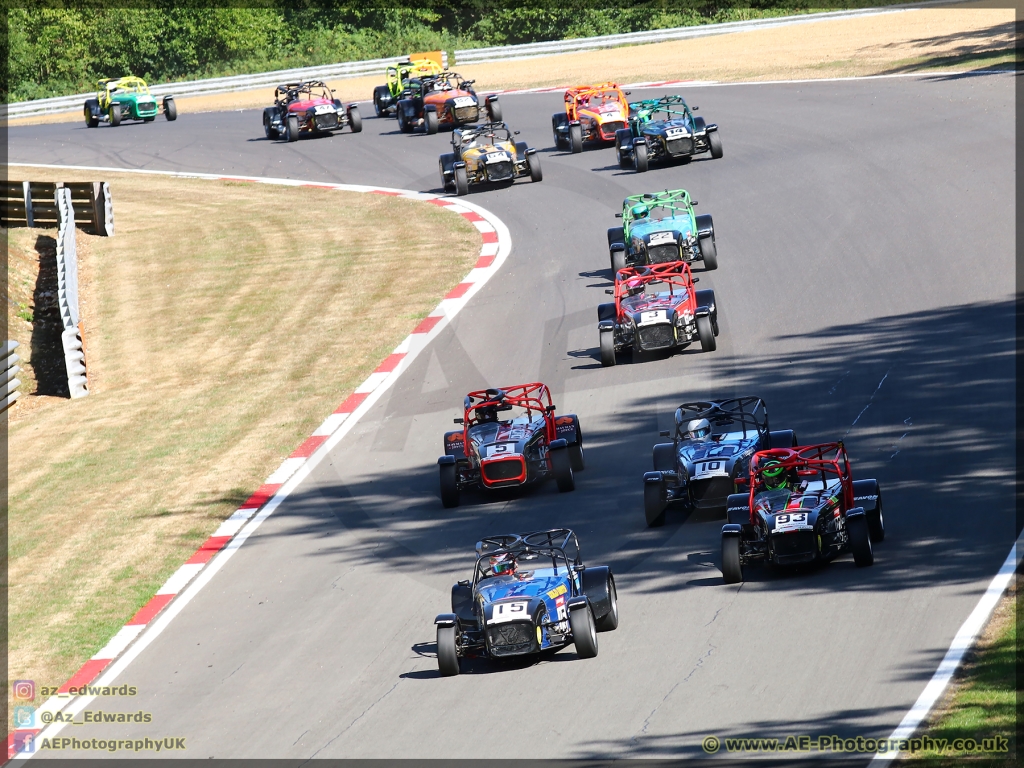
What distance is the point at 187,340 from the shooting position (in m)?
25.1

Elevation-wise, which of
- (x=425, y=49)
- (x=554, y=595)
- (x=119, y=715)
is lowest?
(x=119, y=715)

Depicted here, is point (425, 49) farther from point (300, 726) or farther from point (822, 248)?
point (300, 726)

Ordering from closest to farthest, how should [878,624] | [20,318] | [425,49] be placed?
[878,624] → [20,318] → [425,49]

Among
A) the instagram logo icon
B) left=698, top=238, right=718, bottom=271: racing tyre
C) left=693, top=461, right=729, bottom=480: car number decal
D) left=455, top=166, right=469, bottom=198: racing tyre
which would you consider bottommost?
the instagram logo icon

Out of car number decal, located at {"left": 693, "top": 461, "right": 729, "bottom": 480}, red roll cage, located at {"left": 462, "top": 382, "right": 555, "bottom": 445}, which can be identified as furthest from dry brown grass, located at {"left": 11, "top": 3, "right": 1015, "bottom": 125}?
car number decal, located at {"left": 693, "top": 461, "right": 729, "bottom": 480}

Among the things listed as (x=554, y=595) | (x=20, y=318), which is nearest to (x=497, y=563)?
(x=554, y=595)

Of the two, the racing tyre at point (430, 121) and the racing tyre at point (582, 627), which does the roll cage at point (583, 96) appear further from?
the racing tyre at point (582, 627)

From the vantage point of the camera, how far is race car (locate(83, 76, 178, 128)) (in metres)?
49.2

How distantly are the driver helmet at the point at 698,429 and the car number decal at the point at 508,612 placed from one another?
4.27m

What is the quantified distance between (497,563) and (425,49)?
176 ft

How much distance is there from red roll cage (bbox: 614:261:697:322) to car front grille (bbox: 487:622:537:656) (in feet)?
30.3

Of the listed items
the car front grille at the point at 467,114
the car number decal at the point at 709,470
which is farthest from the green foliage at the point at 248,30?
the car number decal at the point at 709,470

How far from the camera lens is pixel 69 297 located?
25547 mm

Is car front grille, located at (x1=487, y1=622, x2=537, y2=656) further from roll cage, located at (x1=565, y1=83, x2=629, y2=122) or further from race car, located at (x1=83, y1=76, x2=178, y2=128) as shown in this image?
race car, located at (x1=83, y1=76, x2=178, y2=128)
